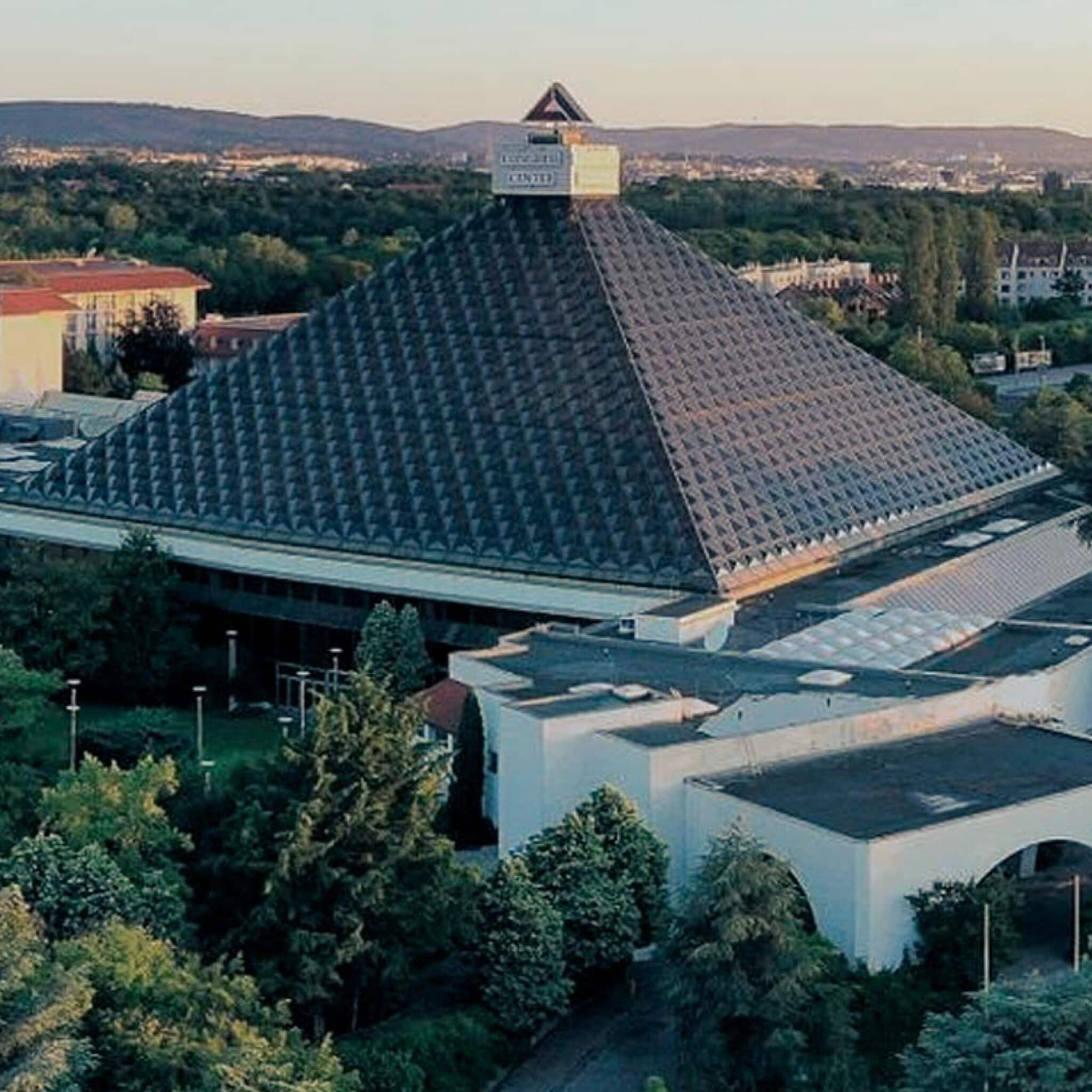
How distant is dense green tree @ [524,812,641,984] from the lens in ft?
90.2

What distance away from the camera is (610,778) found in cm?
3025

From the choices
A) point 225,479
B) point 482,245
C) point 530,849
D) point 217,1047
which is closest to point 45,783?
point 530,849

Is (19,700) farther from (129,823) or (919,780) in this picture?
(919,780)

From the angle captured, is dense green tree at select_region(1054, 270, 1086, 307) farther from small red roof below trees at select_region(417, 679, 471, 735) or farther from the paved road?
the paved road

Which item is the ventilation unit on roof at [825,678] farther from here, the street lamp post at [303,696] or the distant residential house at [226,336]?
the distant residential house at [226,336]

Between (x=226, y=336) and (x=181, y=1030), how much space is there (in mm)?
63715

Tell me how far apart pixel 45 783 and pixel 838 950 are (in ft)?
36.4

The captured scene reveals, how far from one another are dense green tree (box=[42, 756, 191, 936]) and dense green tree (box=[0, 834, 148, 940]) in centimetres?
32

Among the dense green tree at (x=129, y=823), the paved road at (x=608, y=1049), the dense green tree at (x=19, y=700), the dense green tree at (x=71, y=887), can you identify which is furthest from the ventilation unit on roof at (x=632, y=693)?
the dense green tree at (x=19, y=700)

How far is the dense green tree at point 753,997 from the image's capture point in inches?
967

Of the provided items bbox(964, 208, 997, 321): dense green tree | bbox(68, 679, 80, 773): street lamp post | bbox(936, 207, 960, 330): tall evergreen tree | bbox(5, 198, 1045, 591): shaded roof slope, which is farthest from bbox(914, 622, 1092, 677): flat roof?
bbox(964, 208, 997, 321): dense green tree

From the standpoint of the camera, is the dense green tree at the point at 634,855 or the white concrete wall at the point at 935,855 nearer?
the white concrete wall at the point at 935,855

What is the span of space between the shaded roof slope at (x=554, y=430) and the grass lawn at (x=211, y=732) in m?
3.83

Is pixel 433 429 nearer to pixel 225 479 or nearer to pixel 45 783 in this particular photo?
pixel 225 479
